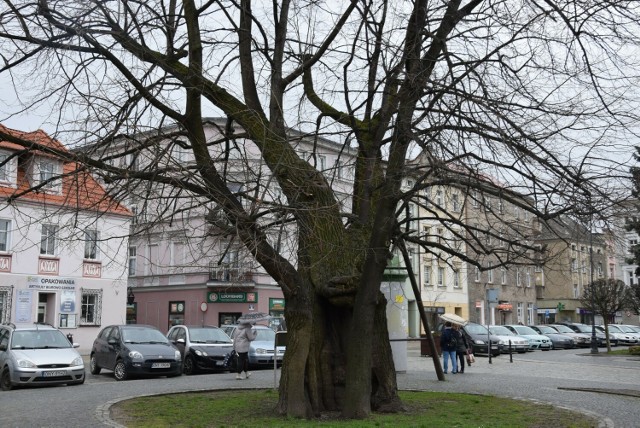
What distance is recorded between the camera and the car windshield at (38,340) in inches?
760

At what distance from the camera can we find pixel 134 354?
2109 centimetres

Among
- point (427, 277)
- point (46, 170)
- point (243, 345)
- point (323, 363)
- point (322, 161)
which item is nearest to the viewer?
point (46, 170)

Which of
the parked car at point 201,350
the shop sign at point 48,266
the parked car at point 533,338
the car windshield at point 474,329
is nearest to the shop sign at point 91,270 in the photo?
the shop sign at point 48,266

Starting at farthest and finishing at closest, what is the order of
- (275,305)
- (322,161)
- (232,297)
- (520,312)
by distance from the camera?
1. (520,312)
2. (275,305)
3. (232,297)
4. (322,161)

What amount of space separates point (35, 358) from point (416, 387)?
31.5 feet

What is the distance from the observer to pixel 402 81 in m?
10.6

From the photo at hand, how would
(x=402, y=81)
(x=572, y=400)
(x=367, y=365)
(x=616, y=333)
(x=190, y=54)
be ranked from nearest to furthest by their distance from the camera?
(x=402, y=81)
(x=367, y=365)
(x=190, y=54)
(x=572, y=400)
(x=616, y=333)

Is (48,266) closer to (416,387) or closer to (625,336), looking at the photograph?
(416,387)

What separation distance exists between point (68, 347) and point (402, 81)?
533 inches

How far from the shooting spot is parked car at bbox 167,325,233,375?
23.8m

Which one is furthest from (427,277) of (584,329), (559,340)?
(559,340)

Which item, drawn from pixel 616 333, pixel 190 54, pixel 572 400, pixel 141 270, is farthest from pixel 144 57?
pixel 616 333

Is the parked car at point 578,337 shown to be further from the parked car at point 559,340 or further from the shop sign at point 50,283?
the shop sign at point 50,283

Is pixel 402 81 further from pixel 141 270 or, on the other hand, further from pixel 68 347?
pixel 141 270
